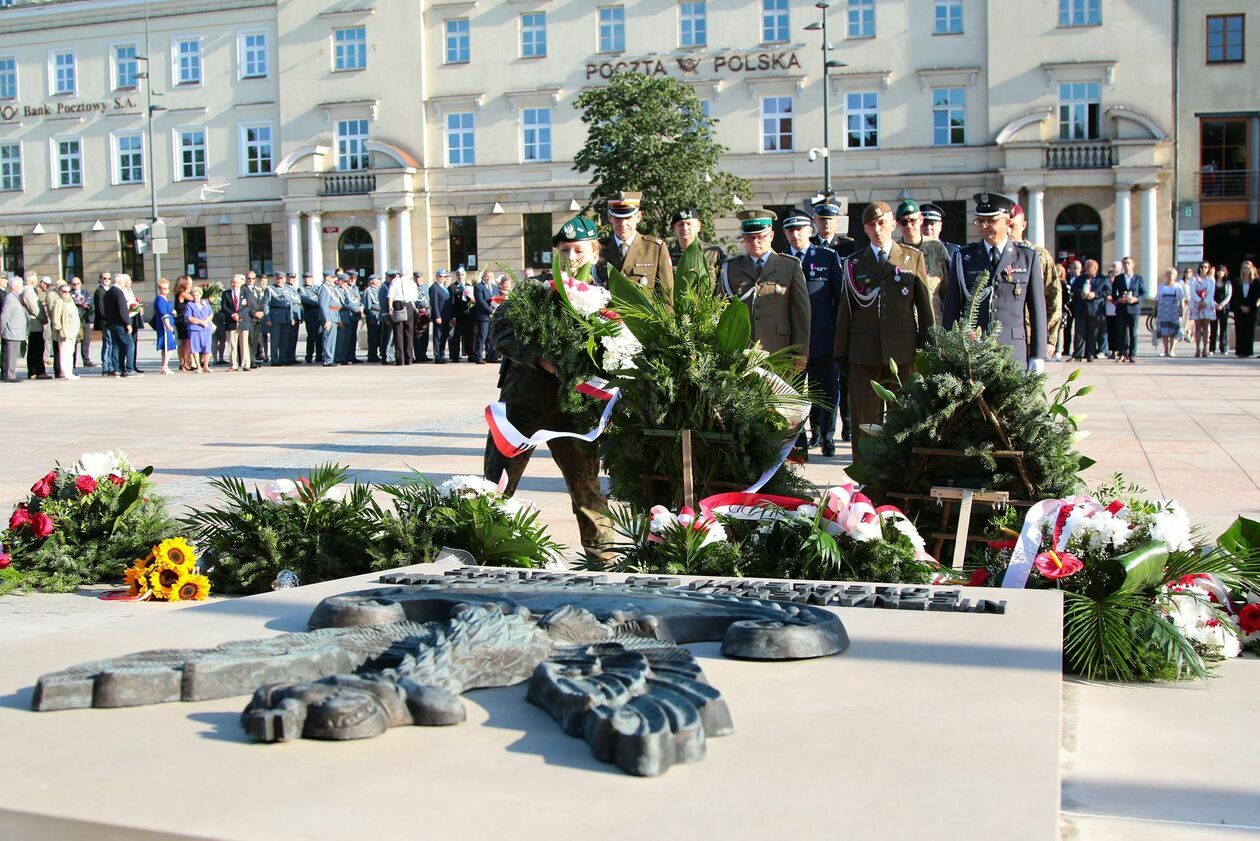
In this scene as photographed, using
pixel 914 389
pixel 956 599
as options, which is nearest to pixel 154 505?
pixel 914 389

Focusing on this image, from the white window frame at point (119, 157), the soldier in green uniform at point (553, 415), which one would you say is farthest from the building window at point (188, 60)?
the soldier in green uniform at point (553, 415)

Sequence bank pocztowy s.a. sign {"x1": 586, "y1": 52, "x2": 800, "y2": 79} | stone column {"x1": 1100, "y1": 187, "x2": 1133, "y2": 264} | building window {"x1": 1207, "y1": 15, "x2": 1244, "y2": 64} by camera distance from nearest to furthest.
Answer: stone column {"x1": 1100, "y1": 187, "x2": 1133, "y2": 264}, building window {"x1": 1207, "y1": 15, "x2": 1244, "y2": 64}, bank pocztowy s.a. sign {"x1": 586, "y1": 52, "x2": 800, "y2": 79}

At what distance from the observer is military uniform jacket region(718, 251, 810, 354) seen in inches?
363

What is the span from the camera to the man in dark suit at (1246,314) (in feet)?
88.4

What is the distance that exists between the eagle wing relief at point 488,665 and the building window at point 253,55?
4927 cm

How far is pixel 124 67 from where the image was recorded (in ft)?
170

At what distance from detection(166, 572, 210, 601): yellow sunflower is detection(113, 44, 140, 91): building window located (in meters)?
50.0

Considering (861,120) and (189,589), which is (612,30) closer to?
(861,120)

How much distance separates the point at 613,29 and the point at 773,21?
206 inches

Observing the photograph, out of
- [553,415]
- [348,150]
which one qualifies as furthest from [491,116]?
[553,415]

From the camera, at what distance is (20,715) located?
308 centimetres

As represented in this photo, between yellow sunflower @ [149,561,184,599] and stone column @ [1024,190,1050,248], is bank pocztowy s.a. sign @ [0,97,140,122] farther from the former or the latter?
yellow sunflower @ [149,561,184,599]

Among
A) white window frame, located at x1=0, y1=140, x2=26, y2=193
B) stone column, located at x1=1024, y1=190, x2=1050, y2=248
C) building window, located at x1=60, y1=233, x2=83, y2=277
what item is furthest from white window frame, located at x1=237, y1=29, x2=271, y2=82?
stone column, located at x1=1024, y1=190, x2=1050, y2=248

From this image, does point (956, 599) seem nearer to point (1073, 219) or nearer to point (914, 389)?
point (914, 389)
